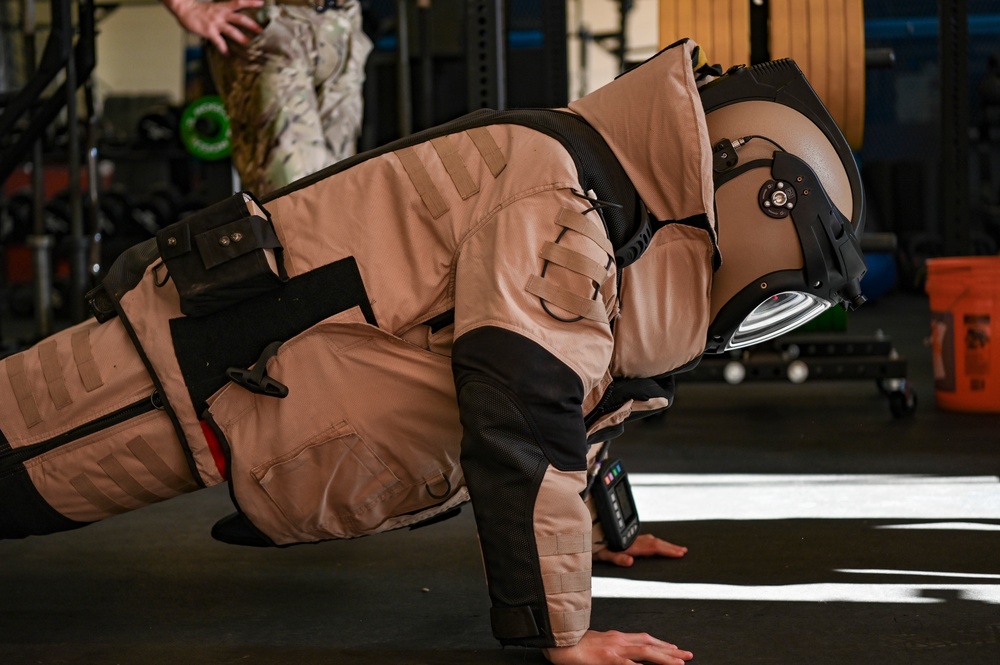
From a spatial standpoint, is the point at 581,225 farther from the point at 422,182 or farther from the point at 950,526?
the point at 950,526

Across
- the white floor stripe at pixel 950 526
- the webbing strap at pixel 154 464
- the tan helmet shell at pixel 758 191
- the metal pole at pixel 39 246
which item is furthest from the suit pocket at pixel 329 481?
the metal pole at pixel 39 246

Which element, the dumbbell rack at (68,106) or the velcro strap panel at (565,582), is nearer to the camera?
the velcro strap panel at (565,582)

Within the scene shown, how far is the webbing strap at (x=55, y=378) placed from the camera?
1.24 metres

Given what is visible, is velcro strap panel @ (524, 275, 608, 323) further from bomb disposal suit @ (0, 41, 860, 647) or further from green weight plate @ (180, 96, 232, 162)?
green weight plate @ (180, 96, 232, 162)

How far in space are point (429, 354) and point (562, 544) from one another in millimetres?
273

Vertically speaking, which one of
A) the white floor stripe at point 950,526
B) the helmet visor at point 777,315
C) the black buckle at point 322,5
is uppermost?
the black buckle at point 322,5

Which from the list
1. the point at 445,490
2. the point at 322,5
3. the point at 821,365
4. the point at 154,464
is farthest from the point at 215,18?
the point at 821,365

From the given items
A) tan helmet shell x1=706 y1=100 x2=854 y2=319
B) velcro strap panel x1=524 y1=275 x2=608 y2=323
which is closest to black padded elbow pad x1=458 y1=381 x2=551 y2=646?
velcro strap panel x1=524 y1=275 x2=608 y2=323

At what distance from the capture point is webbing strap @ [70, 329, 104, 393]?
124 centimetres

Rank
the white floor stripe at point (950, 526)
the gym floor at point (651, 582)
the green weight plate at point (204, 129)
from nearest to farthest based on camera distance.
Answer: the gym floor at point (651, 582)
the white floor stripe at point (950, 526)
the green weight plate at point (204, 129)

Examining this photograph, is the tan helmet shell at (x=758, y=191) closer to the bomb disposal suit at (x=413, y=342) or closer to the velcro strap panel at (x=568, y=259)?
the bomb disposal suit at (x=413, y=342)

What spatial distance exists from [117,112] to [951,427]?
7360 millimetres

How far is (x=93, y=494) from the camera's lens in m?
1.28

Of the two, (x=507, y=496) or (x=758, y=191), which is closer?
(x=507, y=496)
